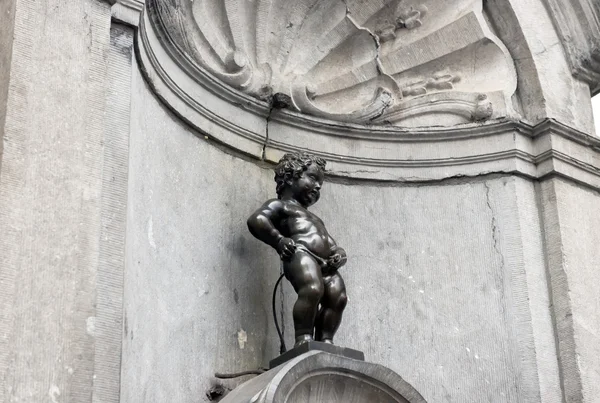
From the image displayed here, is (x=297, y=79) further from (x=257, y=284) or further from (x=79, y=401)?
(x=79, y=401)

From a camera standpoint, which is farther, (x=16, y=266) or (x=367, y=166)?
(x=367, y=166)

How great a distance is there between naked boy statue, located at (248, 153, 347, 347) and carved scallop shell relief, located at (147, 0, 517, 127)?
0.72 metres

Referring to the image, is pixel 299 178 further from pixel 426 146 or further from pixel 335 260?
pixel 426 146

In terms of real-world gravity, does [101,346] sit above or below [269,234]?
below

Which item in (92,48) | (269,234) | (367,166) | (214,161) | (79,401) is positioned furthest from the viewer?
(367,166)

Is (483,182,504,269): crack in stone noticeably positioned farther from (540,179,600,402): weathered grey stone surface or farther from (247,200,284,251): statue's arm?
(247,200,284,251): statue's arm

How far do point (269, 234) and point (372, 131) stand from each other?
3.87 feet

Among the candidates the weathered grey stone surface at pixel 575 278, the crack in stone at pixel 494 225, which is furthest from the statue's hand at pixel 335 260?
the weathered grey stone surface at pixel 575 278

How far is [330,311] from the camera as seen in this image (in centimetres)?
443

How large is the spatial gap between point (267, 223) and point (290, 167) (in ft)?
0.95

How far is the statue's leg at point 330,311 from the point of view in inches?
174

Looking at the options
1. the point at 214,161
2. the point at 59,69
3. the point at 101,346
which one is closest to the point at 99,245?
the point at 101,346

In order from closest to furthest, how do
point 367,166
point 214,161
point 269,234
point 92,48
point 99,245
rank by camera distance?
point 99,245 → point 92,48 → point 269,234 → point 214,161 → point 367,166

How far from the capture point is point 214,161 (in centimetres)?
489
